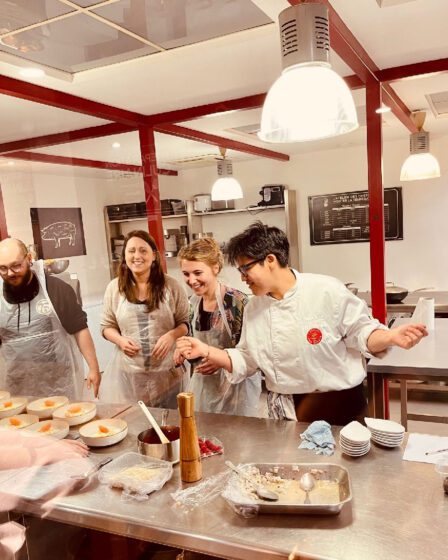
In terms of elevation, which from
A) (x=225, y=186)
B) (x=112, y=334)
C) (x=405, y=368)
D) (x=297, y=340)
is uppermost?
(x=225, y=186)

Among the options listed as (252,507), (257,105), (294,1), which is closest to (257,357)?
(252,507)

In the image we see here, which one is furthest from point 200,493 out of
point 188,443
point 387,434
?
point 387,434

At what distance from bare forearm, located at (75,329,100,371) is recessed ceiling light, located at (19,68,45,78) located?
54.5 inches

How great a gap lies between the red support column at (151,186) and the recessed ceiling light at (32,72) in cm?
118

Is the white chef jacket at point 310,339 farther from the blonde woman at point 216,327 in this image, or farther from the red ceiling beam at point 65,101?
the red ceiling beam at point 65,101

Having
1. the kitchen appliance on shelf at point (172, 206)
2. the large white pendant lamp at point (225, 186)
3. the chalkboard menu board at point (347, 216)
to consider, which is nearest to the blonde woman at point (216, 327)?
the large white pendant lamp at point (225, 186)

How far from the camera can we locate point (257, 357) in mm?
1872

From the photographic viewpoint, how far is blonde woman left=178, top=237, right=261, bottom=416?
7.42 feet

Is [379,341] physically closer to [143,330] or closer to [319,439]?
[319,439]

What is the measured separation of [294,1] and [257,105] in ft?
4.64

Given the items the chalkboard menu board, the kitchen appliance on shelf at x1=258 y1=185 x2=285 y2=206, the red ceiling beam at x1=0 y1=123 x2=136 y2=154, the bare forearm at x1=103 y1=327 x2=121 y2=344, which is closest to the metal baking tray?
the bare forearm at x1=103 y1=327 x2=121 y2=344

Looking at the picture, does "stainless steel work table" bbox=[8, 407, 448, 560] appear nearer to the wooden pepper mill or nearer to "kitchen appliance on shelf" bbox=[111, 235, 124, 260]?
the wooden pepper mill

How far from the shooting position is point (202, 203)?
4.46m

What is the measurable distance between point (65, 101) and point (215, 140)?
1.61 meters
